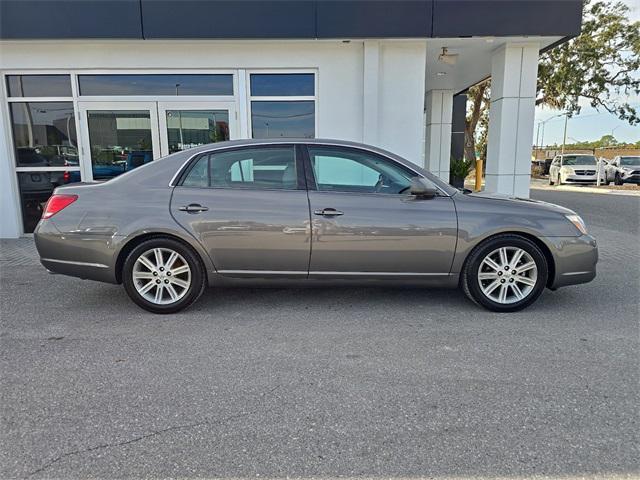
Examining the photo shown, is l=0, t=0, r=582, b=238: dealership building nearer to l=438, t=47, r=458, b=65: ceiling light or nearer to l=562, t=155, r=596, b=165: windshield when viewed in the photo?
l=438, t=47, r=458, b=65: ceiling light

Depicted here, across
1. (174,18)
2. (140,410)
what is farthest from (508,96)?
(140,410)

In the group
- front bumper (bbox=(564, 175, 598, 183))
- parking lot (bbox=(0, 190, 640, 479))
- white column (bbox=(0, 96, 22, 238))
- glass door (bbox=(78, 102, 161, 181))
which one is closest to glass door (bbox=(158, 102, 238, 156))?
glass door (bbox=(78, 102, 161, 181))

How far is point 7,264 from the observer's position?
606cm

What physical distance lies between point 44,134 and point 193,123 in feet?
8.90

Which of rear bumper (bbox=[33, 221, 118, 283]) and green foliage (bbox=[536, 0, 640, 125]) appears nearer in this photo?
rear bumper (bbox=[33, 221, 118, 283])

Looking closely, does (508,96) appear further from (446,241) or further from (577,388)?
(577,388)

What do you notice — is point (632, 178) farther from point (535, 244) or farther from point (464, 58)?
point (535, 244)

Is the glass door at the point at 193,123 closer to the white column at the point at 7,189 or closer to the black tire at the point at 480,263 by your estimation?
the white column at the point at 7,189

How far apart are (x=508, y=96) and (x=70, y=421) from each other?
802 centimetres

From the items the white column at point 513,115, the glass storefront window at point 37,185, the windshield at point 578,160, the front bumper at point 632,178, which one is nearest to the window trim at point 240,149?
the glass storefront window at point 37,185

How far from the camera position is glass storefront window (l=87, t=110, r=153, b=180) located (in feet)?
24.9

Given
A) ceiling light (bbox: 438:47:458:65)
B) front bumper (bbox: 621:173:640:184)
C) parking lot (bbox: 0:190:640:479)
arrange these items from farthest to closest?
front bumper (bbox: 621:173:640:184), ceiling light (bbox: 438:47:458:65), parking lot (bbox: 0:190:640:479)

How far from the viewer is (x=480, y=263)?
4.03 metres

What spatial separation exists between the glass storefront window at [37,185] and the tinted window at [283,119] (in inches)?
136
